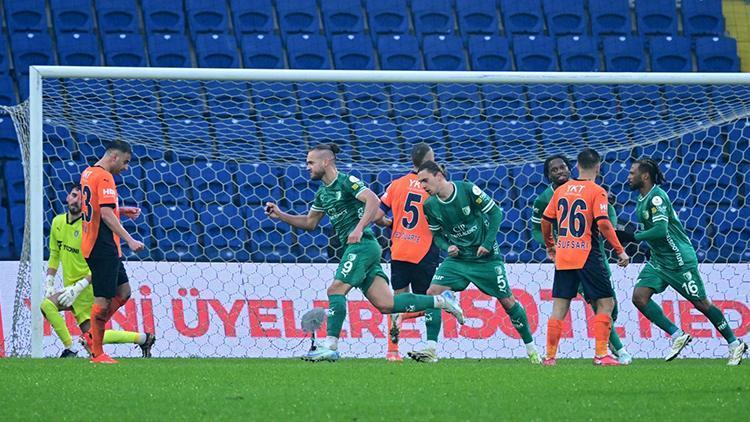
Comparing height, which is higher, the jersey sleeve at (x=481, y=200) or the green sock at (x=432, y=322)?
the jersey sleeve at (x=481, y=200)

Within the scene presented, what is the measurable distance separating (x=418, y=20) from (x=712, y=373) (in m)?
10.5

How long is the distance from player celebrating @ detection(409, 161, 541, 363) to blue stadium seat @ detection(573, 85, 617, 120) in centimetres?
507

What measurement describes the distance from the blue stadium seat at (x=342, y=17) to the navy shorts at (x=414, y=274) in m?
7.39

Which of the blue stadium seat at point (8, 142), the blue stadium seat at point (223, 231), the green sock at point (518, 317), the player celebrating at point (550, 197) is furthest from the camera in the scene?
the blue stadium seat at point (8, 142)

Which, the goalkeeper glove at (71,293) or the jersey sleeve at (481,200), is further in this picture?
the goalkeeper glove at (71,293)

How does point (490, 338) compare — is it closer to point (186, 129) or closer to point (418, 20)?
point (186, 129)

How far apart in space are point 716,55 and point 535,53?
9.26ft

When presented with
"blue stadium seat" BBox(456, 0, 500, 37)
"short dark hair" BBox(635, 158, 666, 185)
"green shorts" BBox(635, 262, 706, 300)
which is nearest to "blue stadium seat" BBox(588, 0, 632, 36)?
"blue stadium seat" BBox(456, 0, 500, 37)

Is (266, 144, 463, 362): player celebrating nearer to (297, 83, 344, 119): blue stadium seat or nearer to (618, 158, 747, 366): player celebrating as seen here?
(618, 158, 747, 366): player celebrating

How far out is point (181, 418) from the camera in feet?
18.9

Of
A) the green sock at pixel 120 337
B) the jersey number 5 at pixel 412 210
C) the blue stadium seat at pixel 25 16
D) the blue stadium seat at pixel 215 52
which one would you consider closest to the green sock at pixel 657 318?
the jersey number 5 at pixel 412 210

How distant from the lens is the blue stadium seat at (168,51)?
16.8 meters

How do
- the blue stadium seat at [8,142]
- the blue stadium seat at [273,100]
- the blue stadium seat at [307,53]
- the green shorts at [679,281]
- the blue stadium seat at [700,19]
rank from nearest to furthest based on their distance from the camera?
the green shorts at [679,281] < the blue stadium seat at [8,142] < the blue stadium seat at [273,100] < the blue stadium seat at [307,53] < the blue stadium seat at [700,19]

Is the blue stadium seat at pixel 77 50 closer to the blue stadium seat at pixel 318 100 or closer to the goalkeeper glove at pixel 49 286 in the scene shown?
the blue stadium seat at pixel 318 100
